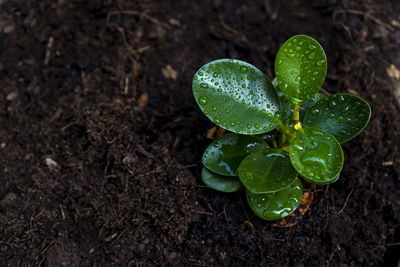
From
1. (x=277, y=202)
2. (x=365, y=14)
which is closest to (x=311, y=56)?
(x=277, y=202)

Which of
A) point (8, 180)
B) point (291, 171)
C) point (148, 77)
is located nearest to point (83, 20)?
point (148, 77)

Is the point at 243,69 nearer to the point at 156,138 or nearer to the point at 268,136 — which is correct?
the point at 268,136

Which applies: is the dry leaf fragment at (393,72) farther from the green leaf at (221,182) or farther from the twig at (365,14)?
the green leaf at (221,182)

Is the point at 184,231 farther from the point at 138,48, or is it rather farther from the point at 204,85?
the point at 138,48

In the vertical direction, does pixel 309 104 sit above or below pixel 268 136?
above

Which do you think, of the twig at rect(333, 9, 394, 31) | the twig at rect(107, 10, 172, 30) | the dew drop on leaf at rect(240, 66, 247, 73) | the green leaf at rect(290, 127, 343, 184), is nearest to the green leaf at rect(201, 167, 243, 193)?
the green leaf at rect(290, 127, 343, 184)

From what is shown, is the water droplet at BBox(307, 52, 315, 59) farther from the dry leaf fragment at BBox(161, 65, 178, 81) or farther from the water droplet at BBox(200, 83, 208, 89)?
the dry leaf fragment at BBox(161, 65, 178, 81)

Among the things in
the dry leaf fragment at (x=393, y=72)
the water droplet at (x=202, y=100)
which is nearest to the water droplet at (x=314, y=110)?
the water droplet at (x=202, y=100)
